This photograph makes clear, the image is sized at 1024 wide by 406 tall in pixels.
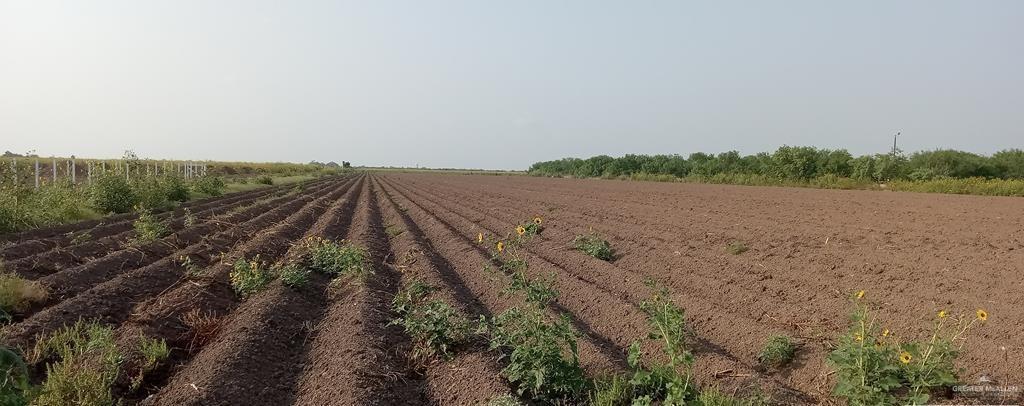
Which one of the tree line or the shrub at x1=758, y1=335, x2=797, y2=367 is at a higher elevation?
the tree line

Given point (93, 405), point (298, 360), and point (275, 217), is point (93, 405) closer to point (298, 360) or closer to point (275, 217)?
point (298, 360)

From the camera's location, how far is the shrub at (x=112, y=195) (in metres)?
15.4

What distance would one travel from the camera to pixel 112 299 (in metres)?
6.37

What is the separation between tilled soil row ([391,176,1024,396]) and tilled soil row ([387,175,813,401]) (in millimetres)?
57

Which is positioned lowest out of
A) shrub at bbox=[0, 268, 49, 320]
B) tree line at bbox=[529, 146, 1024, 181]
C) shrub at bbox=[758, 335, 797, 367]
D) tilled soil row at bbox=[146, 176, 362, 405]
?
tilled soil row at bbox=[146, 176, 362, 405]

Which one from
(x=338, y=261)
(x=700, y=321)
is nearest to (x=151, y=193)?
(x=338, y=261)

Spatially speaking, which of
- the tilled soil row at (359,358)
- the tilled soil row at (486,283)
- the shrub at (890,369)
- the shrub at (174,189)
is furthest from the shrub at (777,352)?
the shrub at (174,189)

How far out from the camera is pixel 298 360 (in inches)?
203

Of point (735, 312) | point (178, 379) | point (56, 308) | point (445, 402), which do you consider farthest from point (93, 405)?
point (735, 312)

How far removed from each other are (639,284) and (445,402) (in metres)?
3.98

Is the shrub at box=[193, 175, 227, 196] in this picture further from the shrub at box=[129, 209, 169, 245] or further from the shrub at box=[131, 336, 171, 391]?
the shrub at box=[131, 336, 171, 391]

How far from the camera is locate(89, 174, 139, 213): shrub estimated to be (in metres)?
15.4

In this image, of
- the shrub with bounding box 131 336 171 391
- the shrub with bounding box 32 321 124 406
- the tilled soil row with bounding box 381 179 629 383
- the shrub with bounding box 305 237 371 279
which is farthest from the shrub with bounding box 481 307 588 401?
the shrub with bounding box 305 237 371 279

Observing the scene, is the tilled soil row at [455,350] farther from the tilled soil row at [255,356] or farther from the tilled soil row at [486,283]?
the tilled soil row at [255,356]
